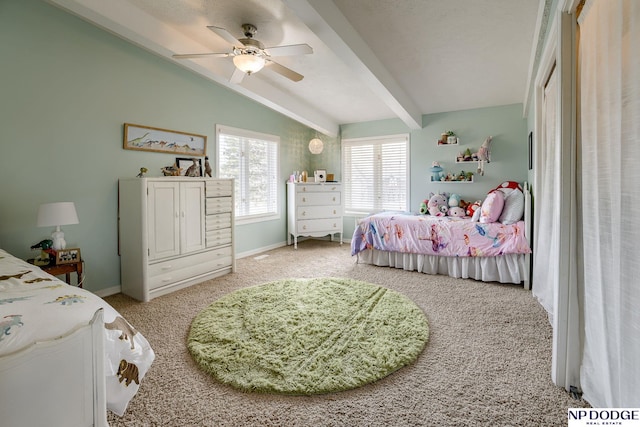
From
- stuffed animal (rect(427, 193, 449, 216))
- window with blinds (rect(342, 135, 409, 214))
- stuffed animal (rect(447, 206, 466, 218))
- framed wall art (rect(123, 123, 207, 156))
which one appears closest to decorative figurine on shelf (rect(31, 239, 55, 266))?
framed wall art (rect(123, 123, 207, 156))

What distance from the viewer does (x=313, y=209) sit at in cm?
554

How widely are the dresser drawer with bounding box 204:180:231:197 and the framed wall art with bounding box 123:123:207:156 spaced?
2.08ft

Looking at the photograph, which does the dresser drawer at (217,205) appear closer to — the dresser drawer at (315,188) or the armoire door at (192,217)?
the armoire door at (192,217)

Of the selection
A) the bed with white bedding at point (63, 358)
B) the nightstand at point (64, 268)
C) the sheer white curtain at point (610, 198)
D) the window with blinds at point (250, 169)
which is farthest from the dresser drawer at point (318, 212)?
the sheer white curtain at point (610, 198)

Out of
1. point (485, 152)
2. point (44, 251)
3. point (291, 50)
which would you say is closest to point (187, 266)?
point (44, 251)

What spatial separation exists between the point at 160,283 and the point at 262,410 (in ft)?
7.10

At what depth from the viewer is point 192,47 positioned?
10.4 feet

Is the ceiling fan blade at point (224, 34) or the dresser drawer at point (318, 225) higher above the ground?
the ceiling fan blade at point (224, 34)

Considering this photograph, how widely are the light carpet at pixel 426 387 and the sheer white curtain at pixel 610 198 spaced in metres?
0.35

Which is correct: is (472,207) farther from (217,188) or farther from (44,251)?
(44,251)

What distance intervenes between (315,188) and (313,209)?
390 millimetres

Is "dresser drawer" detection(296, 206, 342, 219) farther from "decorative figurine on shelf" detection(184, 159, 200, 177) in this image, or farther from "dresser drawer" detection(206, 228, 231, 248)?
"decorative figurine on shelf" detection(184, 159, 200, 177)

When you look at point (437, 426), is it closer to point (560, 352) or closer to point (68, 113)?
point (560, 352)

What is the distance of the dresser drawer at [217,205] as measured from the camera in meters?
3.66
